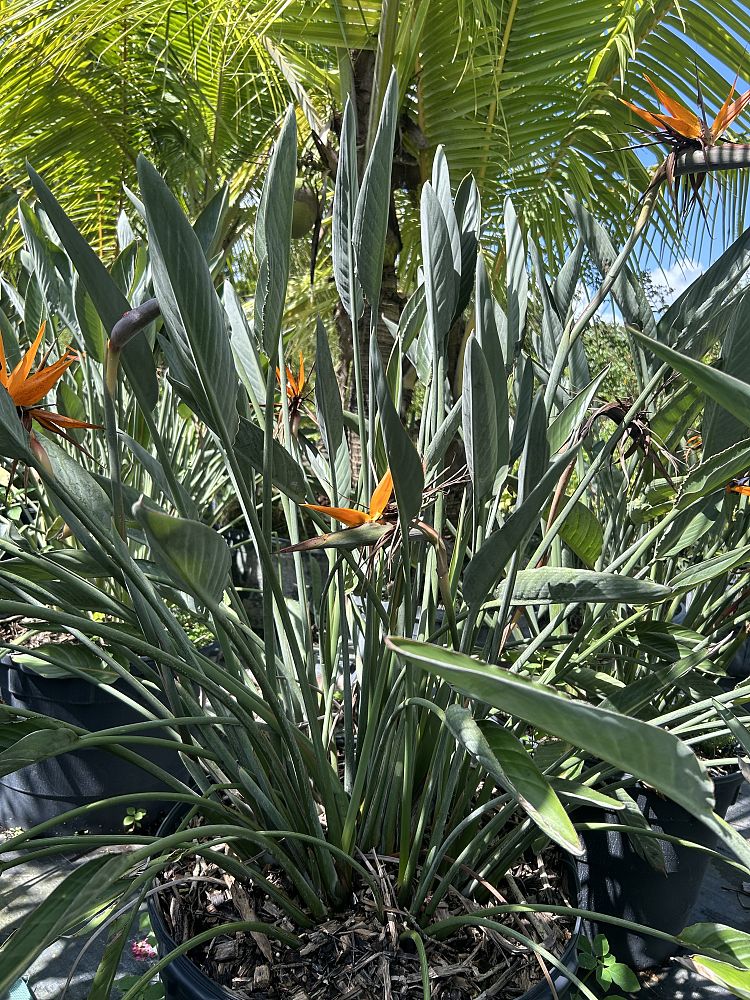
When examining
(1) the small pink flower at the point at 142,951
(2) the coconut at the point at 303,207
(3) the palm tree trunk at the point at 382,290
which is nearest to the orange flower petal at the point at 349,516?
(1) the small pink flower at the point at 142,951

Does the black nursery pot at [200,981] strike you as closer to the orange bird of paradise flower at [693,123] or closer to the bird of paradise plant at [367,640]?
the bird of paradise plant at [367,640]

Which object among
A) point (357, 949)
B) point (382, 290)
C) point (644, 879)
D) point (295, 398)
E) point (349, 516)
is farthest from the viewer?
point (382, 290)

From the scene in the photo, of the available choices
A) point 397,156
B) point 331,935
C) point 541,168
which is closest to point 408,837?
point 331,935

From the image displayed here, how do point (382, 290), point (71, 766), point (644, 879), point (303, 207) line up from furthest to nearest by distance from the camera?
1. point (303, 207)
2. point (382, 290)
3. point (71, 766)
4. point (644, 879)

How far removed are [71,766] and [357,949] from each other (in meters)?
0.65

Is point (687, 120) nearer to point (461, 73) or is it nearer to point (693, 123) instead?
point (693, 123)

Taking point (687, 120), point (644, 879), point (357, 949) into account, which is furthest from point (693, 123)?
point (644, 879)

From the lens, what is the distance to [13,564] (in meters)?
0.56

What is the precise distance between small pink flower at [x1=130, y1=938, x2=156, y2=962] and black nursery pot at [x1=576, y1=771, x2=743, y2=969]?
51 cm

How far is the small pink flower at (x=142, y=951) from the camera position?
2.84 ft

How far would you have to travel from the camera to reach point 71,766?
1.07 m

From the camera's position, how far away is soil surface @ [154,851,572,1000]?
0.55 meters

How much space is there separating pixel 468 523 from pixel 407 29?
1.00 meters

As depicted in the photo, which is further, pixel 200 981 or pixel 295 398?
pixel 295 398
